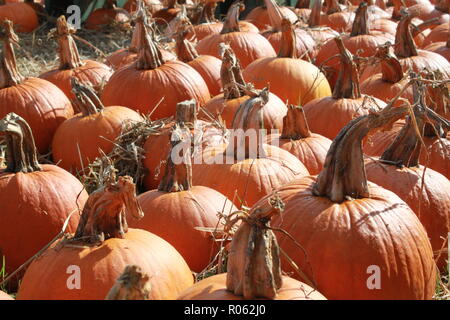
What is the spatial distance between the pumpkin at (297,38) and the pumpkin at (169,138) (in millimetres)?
2477

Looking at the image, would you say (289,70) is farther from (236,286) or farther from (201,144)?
(236,286)

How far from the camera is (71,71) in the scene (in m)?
5.72

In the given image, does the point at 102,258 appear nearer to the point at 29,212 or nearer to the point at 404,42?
the point at 29,212

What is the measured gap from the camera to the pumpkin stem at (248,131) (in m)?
3.61

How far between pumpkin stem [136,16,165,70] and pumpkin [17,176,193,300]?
2632 mm

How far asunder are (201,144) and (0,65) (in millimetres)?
1717

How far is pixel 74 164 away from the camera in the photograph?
466 cm

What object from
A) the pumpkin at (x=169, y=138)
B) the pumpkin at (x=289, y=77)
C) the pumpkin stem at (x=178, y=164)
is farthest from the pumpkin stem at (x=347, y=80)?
the pumpkin stem at (x=178, y=164)

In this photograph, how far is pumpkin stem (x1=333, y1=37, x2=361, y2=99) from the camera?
4.48 m

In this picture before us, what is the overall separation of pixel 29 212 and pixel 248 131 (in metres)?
1.12

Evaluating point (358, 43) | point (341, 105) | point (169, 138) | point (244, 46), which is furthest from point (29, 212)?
point (358, 43)

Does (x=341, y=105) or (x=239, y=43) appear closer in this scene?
(x=341, y=105)

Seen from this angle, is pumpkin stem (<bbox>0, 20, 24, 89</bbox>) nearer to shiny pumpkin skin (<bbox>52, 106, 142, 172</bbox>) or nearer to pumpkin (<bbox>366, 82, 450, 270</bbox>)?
shiny pumpkin skin (<bbox>52, 106, 142, 172</bbox>)
